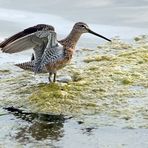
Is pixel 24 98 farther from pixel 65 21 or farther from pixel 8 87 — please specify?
pixel 65 21

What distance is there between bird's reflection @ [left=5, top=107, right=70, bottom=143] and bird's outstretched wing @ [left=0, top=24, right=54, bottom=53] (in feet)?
2.74

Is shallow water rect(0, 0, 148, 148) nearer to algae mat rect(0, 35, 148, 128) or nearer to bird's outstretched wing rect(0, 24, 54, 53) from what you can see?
algae mat rect(0, 35, 148, 128)

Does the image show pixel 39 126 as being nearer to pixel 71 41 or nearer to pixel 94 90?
pixel 94 90

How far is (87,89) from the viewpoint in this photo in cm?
786

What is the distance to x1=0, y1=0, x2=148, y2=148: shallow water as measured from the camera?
20.6ft

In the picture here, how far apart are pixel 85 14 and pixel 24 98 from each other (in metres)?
4.45

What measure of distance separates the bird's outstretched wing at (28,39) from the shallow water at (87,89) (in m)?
0.52

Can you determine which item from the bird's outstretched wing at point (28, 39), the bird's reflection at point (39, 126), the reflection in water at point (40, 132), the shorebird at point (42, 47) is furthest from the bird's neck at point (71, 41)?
the reflection in water at point (40, 132)

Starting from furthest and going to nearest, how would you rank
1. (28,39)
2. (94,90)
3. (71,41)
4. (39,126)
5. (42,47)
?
(71,41)
(42,47)
(94,90)
(28,39)
(39,126)

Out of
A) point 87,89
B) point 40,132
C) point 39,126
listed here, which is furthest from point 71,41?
point 40,132

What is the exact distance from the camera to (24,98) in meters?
7.54

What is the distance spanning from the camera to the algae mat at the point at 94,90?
6945 mm

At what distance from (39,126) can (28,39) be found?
1.43m

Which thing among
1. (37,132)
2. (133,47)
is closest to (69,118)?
(37,132)
